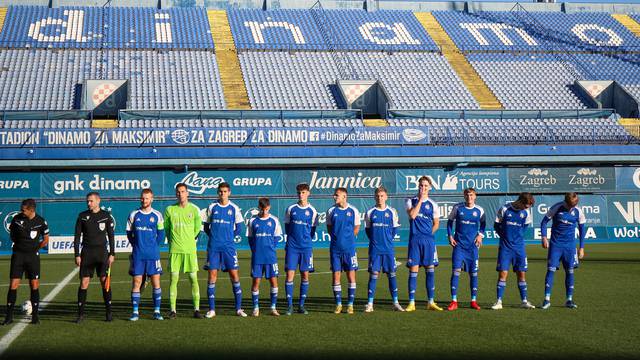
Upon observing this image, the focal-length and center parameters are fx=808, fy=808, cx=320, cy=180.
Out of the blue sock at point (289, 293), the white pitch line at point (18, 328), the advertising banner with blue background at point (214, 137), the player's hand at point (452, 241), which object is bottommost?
the white pitch line at point (18, 328)

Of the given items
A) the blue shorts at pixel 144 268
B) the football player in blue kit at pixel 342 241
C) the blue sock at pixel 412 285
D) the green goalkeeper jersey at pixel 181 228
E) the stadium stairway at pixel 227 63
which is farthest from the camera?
the stadium stairway at pixel 227 63

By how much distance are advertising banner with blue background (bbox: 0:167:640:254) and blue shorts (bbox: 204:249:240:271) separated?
18.2m

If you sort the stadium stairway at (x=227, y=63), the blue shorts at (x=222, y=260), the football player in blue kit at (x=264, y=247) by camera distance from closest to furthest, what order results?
the blue shorts at (x=222, y=260), the football player in blue kit at (x=264, y=247), the stadium stairway at (x=227, y=63)

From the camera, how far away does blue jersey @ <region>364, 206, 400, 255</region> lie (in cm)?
1269

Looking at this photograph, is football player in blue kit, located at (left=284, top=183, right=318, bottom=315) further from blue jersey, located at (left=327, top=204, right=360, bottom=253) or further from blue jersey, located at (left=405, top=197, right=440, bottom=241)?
blue jersey, located at (left=405, top=197, right=440, bottom=241)

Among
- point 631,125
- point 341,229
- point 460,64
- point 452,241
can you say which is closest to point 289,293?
point 341,229

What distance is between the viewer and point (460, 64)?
43.1 meters

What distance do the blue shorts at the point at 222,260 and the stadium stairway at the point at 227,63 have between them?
2487cm

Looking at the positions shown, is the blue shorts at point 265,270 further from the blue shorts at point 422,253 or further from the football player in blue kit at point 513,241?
the football player in blue kit at point 513,241

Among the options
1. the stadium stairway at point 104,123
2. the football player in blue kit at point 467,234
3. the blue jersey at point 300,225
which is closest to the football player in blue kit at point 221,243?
the blue jersey at point 300,225

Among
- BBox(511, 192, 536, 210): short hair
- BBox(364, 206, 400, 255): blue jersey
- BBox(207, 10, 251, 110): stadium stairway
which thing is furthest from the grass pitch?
BBox(207, 10, 251, 110): stadium stairway

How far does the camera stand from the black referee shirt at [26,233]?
455 inches

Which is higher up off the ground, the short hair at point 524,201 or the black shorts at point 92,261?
the short hair at point 524,201

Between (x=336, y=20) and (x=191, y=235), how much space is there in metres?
36.4
